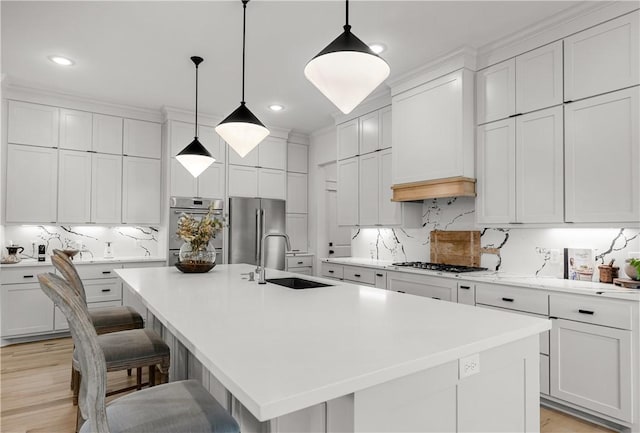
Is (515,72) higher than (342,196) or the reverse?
higher

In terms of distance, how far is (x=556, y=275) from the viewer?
3018mm

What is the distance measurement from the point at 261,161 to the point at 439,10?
352cm

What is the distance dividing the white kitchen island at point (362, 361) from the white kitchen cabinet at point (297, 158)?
444cm

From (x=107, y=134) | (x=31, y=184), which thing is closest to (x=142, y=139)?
(x=107, y=134)

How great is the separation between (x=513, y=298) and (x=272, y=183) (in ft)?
12.8

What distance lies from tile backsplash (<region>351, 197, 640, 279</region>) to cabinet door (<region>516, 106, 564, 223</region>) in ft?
0.93

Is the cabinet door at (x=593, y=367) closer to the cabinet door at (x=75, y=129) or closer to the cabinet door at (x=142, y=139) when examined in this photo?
the cabinet door at (x=142, y=139)

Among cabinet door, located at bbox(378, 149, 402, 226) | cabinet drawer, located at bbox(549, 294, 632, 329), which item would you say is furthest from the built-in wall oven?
cabinet drawer, located at bbox(549, 294, 632, 329)

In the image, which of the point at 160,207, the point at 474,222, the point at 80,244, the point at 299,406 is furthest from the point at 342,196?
the point at 299,406

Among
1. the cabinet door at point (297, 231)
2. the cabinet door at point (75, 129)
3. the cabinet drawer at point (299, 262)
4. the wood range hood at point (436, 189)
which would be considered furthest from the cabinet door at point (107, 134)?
the wood range hood at point (436, 189)

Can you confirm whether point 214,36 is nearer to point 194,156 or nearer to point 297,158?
point 194,156

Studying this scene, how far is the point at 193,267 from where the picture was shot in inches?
118

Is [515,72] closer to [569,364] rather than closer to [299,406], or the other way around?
[569,364]

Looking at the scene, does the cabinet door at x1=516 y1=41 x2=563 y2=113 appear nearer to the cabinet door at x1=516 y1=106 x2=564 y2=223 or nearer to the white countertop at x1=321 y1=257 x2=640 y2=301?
the cabinet door at x1=516 y1=106 x2=564 y2=223
